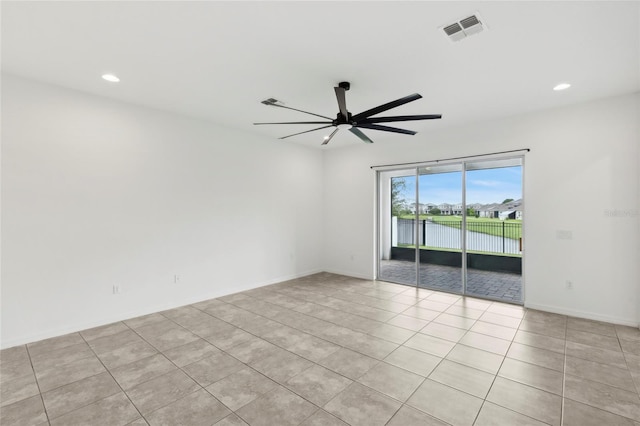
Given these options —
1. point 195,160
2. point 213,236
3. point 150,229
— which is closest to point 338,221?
point 213,236

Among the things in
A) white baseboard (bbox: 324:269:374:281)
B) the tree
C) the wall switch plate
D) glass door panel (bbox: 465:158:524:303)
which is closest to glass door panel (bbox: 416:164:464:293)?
glass door panel (bbox: 465:158:524:303)

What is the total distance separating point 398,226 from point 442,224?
0.95m

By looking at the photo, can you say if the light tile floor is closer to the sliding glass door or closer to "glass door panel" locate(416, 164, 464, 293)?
the sliding glass door

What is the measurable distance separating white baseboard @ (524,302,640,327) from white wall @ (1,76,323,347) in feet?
14.9

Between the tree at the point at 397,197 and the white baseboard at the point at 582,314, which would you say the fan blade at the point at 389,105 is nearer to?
the tree at the point at 397,197

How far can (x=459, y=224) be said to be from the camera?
17.9ft

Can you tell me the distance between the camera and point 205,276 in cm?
503

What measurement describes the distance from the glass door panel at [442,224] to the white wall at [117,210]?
3016mm

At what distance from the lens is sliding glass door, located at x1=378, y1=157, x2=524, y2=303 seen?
503 centimetres

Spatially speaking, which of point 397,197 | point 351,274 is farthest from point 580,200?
point 351,274

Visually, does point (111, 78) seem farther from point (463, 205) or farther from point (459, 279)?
point (459, 279)

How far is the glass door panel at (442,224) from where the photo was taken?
5.48 meters

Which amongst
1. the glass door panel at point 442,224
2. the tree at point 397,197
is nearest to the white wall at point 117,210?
the tree at point 397,197

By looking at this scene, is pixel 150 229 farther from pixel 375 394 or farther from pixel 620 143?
pixel 620 143
